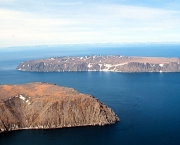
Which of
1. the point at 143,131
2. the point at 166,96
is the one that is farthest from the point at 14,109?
the point at 166,96

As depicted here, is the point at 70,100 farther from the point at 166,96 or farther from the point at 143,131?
the point at 166,96

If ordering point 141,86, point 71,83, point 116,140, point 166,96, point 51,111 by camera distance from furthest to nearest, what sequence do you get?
1. point 71,83
2. point 141,86
3. point 166,96
4. point 51,111
5. point 116,140

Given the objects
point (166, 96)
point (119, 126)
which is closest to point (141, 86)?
point (166, 96)

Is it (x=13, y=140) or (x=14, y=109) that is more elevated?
(x=14, y=109)

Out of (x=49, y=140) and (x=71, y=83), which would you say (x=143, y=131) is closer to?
(x=49, y=140)

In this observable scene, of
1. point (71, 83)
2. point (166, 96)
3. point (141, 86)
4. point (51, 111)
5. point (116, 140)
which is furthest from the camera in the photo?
point (71, 83)

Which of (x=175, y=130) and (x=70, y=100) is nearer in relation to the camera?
(x=175, y=130)
